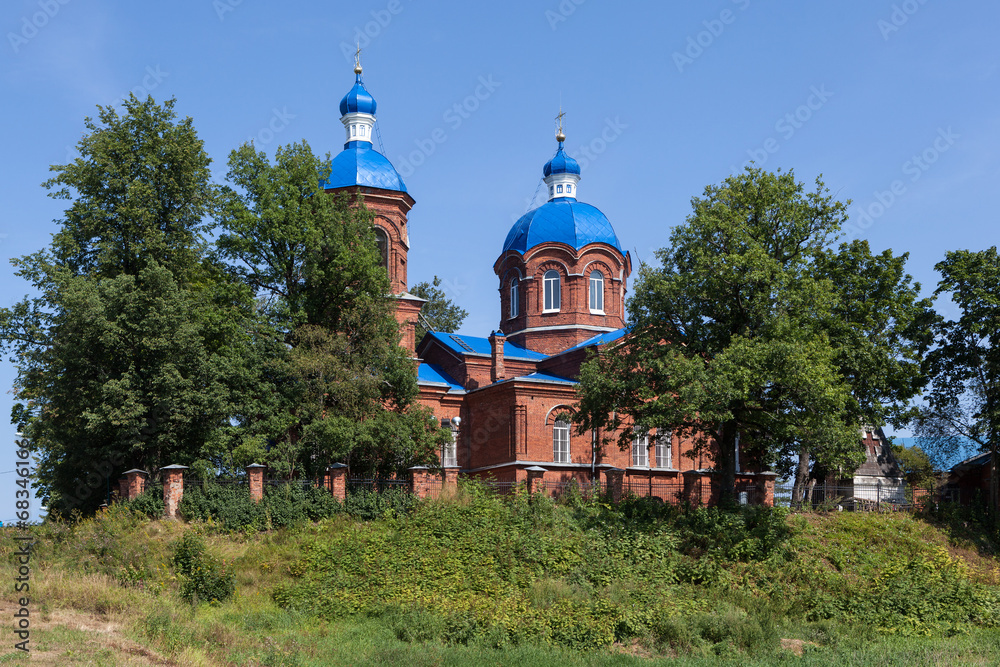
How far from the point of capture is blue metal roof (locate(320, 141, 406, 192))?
3167cm

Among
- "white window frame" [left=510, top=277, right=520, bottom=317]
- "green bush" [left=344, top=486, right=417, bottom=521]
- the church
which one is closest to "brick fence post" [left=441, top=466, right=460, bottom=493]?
the church

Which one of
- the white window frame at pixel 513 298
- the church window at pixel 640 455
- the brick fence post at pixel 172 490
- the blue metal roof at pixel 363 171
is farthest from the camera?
the white window frame at pixel 513 298

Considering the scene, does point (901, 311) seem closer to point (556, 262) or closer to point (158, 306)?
point (556, 262)

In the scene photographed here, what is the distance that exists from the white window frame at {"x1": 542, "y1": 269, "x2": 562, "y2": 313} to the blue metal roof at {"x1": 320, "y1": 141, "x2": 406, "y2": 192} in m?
6.74

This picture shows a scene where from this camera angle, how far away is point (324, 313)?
2655cm

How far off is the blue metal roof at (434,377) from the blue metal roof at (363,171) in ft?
19.9

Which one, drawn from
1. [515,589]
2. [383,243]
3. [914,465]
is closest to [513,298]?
[383,243]

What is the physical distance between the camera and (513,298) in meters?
36.8

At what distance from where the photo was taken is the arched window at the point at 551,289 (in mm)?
35844

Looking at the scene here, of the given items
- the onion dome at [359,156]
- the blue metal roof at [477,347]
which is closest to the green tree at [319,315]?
the onion dome at [359,156]

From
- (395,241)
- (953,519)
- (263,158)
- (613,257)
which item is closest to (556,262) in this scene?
→ (613,257)

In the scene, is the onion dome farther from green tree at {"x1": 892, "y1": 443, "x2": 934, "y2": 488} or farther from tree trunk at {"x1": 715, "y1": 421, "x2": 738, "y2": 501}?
green tree at {"x1": 892, "y1": 443, "x2": 934, "y2": 488}

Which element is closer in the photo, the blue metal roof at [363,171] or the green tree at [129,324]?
the green tree at [129,324]

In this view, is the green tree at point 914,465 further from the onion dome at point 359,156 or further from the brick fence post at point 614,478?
the onion dome at point 359,156
